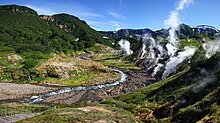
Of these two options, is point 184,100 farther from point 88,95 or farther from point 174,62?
point 174,62

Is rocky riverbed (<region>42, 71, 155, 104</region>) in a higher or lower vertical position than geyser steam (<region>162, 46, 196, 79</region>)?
lower

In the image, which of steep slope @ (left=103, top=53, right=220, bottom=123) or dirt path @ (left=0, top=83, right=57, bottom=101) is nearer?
steep slope @ (left=103, top=53, right=220, bottom=123)

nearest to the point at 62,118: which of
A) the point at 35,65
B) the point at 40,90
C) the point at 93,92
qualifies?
the point at 93,92

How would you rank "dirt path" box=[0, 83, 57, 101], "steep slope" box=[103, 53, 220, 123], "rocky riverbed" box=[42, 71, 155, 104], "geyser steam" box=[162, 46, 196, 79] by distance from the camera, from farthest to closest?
"geyser steam" box=[162, 46, 196, 79]
"dirt path" box=[0, 83, 57, 101]
"rocky riverbed" box=[42, 71, 155, 104]
"steep slope" box=[103, 53, 220, 123]

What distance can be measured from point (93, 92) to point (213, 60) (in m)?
39.9

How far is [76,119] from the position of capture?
118ft

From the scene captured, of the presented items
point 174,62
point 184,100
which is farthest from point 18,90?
point 184,100

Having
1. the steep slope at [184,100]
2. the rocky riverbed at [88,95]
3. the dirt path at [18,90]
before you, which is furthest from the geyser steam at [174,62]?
the steep slope at [184,100]

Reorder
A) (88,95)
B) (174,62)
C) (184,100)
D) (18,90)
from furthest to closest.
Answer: (174,62), (18,90), (88,95), (184,100)

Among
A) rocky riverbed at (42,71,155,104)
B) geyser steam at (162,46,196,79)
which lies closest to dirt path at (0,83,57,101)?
rocky riverbed at (42,71,155,104)

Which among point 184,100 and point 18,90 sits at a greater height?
point 18,90

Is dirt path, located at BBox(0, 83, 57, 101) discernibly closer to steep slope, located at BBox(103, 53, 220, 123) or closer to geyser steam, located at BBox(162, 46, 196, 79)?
steep slope, located at BBox(103, 53, 220, 123)

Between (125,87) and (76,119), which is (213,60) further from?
(125,87)

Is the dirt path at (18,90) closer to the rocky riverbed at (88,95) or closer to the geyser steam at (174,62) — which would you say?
the rocky riverbed at (88,95)
